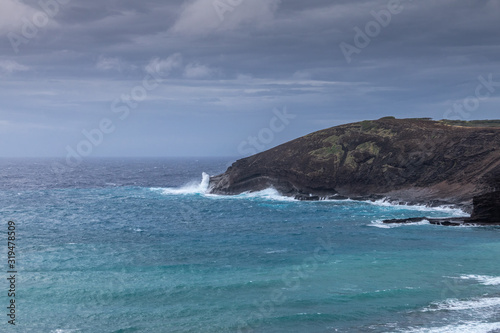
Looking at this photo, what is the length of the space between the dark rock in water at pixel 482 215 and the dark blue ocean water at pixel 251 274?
301 centimetres

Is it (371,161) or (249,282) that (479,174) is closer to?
(371,161)

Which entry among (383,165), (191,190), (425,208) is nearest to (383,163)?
(383,165)

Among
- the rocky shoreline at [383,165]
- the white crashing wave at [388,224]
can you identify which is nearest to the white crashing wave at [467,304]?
the white crashing wave at [388,224]

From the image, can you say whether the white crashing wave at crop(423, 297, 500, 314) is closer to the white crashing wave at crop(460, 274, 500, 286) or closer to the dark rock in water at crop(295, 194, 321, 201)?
the white crashing wave at crop(460, 274, 500, 286)

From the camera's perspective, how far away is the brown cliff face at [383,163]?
7712 centimetres

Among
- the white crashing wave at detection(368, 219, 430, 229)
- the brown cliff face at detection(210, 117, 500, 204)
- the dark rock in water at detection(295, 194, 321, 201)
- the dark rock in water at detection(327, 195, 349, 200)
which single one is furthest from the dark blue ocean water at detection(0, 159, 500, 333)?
the dark rock in water at detection(295, 194, 321, 201)

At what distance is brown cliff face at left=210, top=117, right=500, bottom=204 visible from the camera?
77125mm

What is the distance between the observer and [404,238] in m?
50.8

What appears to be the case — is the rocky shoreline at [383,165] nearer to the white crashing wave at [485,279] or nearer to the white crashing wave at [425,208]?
the white crashing wave at [425,208]

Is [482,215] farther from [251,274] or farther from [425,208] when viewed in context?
[251,274]

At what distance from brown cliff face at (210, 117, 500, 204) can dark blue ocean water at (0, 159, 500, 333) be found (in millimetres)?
10893

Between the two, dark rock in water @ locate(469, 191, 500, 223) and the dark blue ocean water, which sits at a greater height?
dark rock in water @ locate(469, 191, 500, 223)

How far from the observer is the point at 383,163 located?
284 feet

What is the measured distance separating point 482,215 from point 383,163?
93.4 ft
